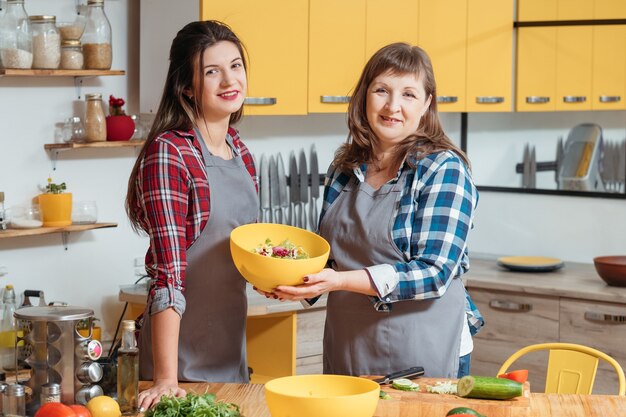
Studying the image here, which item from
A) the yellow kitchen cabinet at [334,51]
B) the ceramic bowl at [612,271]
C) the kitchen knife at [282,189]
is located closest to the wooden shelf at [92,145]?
the yellow kitchen cabinet at [334,51]

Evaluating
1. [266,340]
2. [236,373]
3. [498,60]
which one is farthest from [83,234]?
[498,60]

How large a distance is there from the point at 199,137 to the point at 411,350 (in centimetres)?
72

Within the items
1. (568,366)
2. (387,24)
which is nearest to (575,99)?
(387,24)

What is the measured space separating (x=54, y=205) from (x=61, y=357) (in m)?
1.40

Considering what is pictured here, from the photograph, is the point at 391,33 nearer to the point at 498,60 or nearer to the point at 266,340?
the point at 498,60

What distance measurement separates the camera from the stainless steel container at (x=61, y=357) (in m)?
1.99

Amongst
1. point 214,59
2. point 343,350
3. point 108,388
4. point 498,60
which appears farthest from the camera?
point 498,60

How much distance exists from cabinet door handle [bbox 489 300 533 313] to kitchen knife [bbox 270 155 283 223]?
0.96 metres

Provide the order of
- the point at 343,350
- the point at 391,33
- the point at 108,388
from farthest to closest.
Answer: the point at 391,33, the point at 343,350, the point at 108,388

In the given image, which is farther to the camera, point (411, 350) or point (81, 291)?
point (81, 291)

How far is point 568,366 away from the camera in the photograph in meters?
2.69

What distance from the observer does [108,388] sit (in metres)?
2.05

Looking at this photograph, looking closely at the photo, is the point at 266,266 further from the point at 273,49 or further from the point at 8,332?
the point at 273,49

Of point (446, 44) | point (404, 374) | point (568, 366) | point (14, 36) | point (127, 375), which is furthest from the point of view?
point (446, 44)
